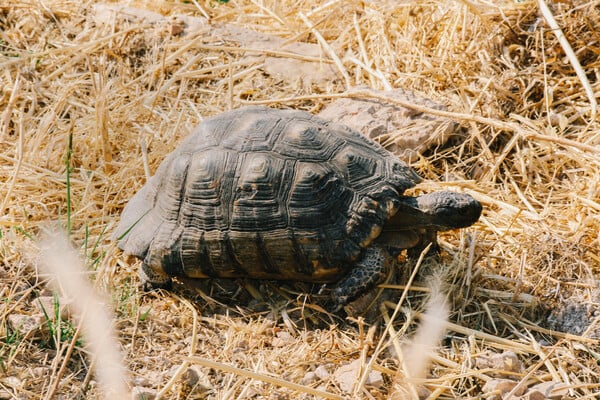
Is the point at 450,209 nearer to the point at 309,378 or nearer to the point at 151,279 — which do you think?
the point at 309,378

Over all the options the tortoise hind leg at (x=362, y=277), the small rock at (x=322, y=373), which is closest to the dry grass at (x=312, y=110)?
the small rock at (x=322, y=373)

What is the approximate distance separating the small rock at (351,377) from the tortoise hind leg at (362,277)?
1.31 ft

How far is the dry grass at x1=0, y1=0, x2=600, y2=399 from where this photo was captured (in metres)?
3.55

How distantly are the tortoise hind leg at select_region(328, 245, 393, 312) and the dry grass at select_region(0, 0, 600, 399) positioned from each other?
0.18 m

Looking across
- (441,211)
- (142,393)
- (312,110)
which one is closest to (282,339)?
(142,393)

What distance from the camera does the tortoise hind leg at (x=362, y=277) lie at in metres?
3.81

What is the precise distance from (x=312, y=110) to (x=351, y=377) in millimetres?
2780

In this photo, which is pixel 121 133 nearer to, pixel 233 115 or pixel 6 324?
pixel 233 115

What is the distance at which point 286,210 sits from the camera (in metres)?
3.86

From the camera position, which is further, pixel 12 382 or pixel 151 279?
pixel 151 279

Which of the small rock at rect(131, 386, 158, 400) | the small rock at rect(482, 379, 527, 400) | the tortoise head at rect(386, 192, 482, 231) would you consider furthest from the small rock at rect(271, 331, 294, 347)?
the small rock at rect(482, 379, 527, 400)

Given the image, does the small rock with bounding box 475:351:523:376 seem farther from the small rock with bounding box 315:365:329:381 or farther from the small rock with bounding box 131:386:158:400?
the small rock with bounding box 131:386:158:400

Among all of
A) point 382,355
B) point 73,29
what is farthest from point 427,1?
point 382,355

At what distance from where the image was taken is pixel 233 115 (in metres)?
4.25
